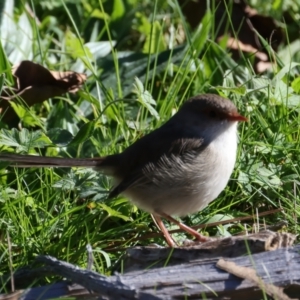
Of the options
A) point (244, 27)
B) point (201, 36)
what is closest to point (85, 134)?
point (201, 36)

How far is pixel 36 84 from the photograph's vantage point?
17.2 ft

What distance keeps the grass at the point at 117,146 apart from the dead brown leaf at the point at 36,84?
0.10 m

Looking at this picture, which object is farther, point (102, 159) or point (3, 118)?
point (3, 118)

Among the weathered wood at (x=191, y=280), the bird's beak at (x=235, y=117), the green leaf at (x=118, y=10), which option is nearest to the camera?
the weathered wood at (x=191, y=280)

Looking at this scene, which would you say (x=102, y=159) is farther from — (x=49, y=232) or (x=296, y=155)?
(x=296, y=155)

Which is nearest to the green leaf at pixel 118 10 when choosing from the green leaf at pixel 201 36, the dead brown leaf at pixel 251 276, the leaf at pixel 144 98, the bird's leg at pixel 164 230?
the green leaf at pixel 201 36

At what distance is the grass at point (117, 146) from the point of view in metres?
4.05

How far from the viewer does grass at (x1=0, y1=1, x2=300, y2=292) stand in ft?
13.3

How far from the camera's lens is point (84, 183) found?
433cm

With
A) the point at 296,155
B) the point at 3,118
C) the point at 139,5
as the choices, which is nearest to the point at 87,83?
the point at 3,118

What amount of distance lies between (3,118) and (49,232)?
1.48m

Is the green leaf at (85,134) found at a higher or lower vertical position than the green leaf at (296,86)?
lower

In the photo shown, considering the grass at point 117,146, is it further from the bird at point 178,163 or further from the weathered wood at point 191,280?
the weathered wood at point 191,280

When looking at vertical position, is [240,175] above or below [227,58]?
below
